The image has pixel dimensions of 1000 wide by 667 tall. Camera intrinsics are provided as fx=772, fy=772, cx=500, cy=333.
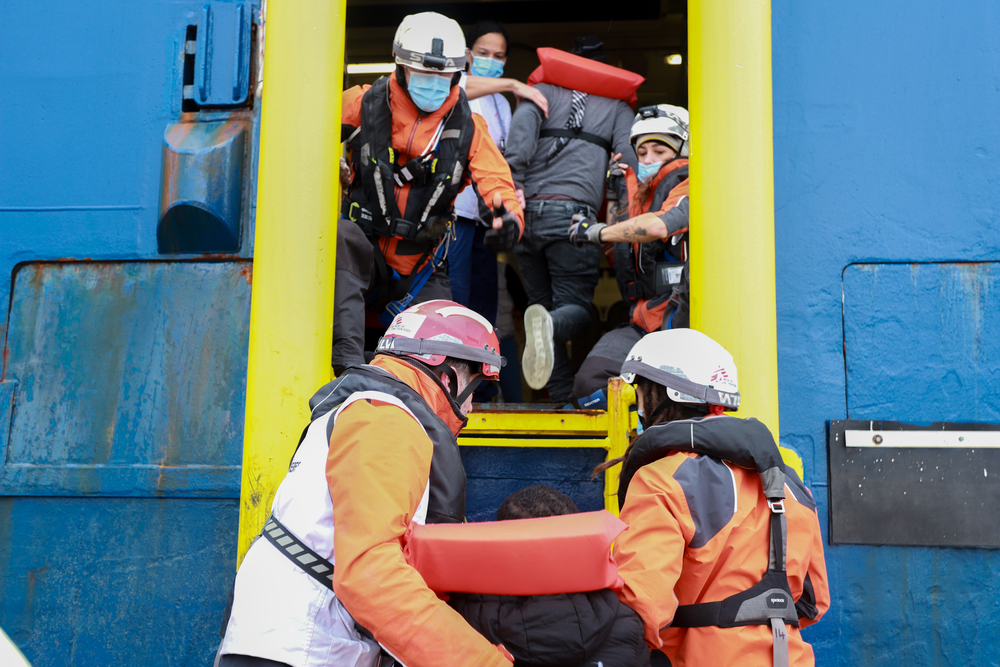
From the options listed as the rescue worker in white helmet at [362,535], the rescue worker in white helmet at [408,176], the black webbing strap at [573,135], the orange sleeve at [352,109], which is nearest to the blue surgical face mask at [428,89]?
the rescue worker in white helmet at [408,176]

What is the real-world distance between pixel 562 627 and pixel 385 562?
0.42 m

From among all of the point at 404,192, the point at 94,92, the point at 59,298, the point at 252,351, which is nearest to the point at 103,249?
the point at 59,298

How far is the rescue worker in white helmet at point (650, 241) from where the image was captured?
3336 mm

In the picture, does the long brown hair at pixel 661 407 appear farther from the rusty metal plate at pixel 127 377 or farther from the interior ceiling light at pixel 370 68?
the interior ceiling light at pixel 370 68

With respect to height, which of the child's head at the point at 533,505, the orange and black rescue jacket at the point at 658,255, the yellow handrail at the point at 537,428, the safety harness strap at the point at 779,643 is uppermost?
the orange and black rescue jacket at the point at 658,255

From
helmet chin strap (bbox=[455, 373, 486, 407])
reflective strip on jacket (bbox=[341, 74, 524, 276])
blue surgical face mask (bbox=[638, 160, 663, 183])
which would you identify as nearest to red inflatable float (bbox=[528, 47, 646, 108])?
blue surgical face mask (bbox=[638, 160, 663, 183])

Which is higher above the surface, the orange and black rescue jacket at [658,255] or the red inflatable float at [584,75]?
the red inflatable float at [584,75]

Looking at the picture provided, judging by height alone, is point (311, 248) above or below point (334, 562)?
above

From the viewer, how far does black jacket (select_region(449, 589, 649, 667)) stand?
5.71 ft

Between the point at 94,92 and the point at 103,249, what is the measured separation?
2.58 feet

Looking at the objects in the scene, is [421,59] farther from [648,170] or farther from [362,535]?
[362,535]

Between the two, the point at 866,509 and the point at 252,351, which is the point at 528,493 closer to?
the point at 252,351

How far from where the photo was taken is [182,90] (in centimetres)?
375

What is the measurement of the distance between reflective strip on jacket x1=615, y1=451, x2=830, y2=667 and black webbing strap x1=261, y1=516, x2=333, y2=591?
28.2 inches
